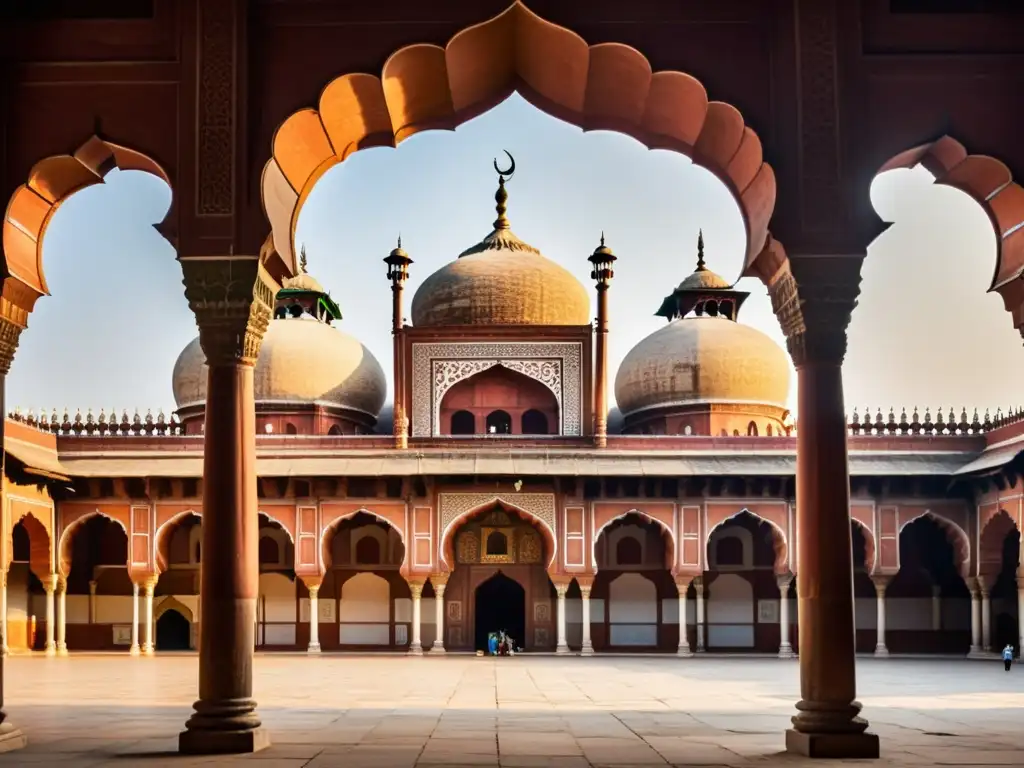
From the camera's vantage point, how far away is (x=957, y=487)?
2641cm

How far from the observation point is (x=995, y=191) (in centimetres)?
830

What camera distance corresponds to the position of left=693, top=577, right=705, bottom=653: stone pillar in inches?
1055

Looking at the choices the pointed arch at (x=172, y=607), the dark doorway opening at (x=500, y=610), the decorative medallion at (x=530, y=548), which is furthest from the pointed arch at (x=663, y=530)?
the pointed arch at (x=172, y=607)

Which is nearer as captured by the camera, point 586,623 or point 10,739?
point 10,739

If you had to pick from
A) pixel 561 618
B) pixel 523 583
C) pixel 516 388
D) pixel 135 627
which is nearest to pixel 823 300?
pixel 561 618

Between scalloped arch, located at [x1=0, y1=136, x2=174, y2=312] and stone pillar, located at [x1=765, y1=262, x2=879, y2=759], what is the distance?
410 centimetres

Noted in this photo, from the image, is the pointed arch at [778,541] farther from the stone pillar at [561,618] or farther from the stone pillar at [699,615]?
the stone pillar at [561,618]

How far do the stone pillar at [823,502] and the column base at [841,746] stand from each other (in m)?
0.01

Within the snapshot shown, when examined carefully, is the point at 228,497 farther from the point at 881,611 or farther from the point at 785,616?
the point at 881,611

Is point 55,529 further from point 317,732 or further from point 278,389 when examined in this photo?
point 317,732

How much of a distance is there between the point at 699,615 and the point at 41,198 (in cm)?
2088

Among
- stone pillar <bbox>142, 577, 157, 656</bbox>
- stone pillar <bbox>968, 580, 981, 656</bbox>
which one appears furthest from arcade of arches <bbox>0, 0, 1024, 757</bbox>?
stone pillar <bbox>142, 577, 157, 656</bbox>

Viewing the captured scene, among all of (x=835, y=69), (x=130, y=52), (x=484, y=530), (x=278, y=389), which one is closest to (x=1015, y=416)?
(x=484, y=530)

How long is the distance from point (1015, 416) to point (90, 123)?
2157 centimetres
